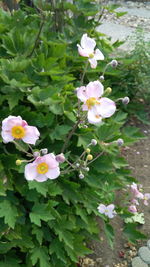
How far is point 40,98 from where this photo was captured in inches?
80.4

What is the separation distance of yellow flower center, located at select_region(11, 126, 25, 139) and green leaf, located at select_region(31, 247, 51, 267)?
A: 750 millimetres

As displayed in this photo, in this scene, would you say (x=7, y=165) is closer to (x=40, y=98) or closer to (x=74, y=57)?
(x=40, y=98)

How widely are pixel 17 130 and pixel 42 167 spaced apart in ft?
0.57

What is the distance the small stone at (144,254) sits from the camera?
2.39 meters

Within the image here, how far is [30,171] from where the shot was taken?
1.46 m

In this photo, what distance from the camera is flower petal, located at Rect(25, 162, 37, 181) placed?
4.77ft

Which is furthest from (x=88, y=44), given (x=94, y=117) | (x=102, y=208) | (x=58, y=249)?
(x=58, y=249)

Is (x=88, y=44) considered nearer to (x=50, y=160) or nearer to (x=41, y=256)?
(x=50, y=160)

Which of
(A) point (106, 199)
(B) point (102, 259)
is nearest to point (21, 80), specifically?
(A) point (106, 199)

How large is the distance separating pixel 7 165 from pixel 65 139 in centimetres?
38

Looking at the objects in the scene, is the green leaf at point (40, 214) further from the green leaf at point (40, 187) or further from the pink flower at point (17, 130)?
the pink flower at point (17, 130)

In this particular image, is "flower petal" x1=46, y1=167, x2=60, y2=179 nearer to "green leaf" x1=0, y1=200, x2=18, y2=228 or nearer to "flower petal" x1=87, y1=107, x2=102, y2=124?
"flower petal" x1=87, y1=107, x2=102, y2=124

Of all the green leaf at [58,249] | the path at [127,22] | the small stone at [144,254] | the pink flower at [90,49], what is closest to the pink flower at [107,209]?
the green leaf at [58,249]

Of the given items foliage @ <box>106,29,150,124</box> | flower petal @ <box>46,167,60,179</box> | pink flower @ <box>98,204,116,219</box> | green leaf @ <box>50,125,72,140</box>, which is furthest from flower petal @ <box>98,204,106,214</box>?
foliage @ <box>106,29,150,124</box>
